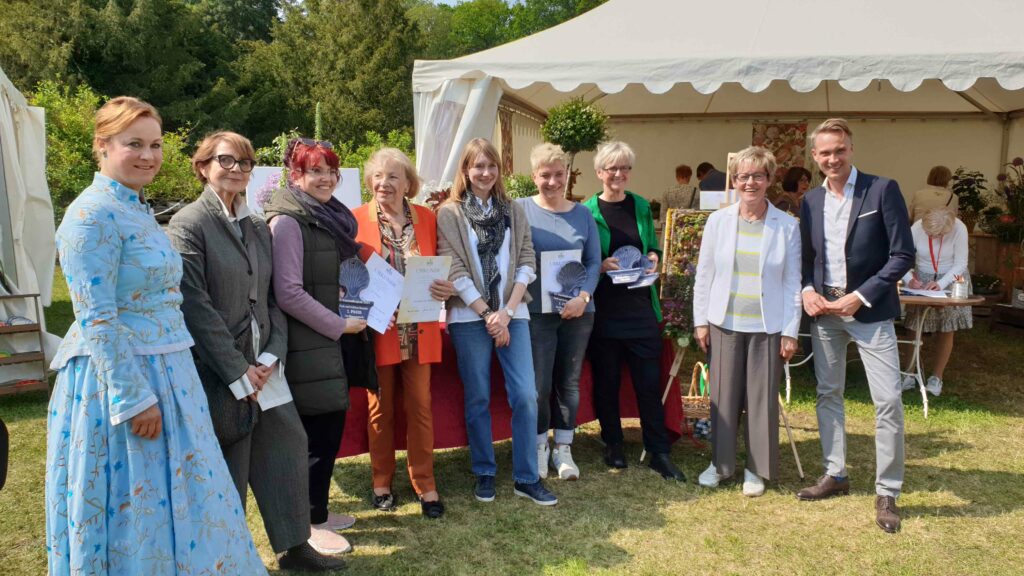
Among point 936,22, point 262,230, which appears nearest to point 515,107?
point 936,22

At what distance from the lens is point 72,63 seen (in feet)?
73.6

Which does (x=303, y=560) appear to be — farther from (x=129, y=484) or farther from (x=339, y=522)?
(x=129, y=484)

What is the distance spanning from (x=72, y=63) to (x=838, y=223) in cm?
2539

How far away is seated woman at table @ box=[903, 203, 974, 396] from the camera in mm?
5211

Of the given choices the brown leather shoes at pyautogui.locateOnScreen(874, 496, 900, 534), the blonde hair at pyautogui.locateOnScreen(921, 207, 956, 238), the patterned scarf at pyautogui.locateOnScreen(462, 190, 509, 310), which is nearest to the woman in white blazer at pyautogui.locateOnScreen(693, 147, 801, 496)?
the brown leather shoes at pyautogui.locateOnScreen(874, 496, 900, 534)

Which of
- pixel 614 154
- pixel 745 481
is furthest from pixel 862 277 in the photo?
pixel 614 154

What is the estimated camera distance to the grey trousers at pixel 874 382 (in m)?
3.23

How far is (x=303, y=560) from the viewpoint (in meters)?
2.79

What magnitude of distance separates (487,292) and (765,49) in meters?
3.36

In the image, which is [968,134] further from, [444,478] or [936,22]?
[444,478]

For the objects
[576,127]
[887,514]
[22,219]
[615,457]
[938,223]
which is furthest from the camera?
[22,219]

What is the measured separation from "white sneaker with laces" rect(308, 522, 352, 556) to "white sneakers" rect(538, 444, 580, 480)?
1220 millimetres

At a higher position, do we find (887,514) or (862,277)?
(862,277)

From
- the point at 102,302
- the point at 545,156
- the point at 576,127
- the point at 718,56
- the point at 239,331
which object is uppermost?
the point at 718,56
